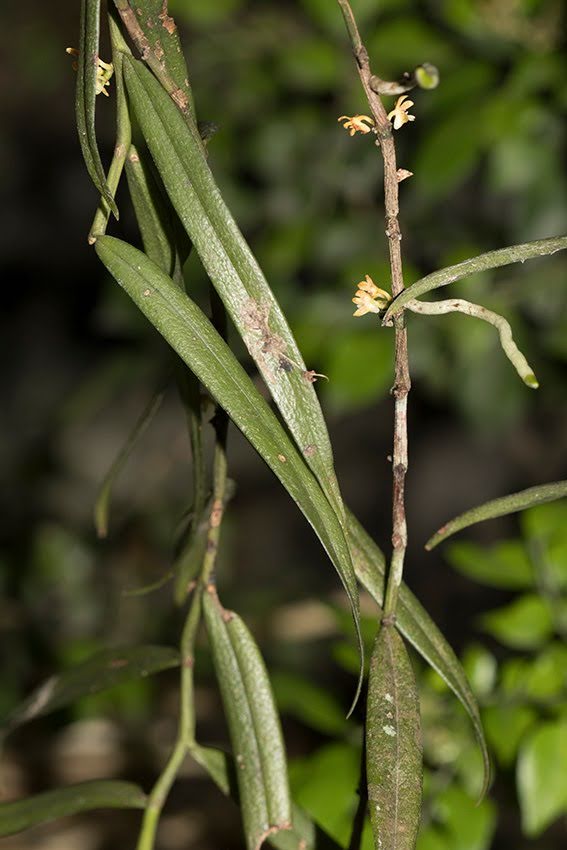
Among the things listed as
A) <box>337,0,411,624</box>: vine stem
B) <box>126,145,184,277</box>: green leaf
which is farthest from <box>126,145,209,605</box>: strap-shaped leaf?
<box>337,0,411,624</box>: vine stem

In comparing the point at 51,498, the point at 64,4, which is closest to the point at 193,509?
the point at 51,498

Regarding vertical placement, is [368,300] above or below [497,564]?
above

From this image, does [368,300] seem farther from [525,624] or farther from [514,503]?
[525,624]

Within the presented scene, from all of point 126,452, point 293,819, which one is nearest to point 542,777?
point 293,819

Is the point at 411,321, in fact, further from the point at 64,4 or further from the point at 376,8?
the point at 64,4

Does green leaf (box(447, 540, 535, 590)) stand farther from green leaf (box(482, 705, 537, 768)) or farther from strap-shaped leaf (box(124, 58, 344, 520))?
strap-shaped leaf (box(124, 58, 344, 520))

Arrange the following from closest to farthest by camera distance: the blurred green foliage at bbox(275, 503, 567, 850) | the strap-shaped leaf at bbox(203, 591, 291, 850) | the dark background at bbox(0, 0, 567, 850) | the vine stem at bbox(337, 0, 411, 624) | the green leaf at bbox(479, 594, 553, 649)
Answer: the vine stem at bbox(337, 0, 411, 624) → the strap-shaped leaf at bbox(203, 591, 291, 850) → the blurred green foliage at bbox(275, 503, 567, 850) → the green leaf at bbox(479, 594, 553, 649) → the dark background at bbox(0, 0, 567, 850)
